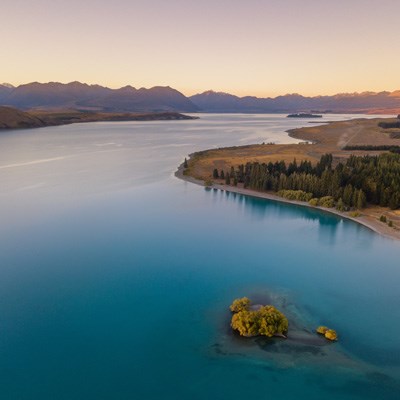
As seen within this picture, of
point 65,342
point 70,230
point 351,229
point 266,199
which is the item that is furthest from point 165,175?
point 65,342

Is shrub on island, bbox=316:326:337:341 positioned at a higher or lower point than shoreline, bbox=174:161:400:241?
higher

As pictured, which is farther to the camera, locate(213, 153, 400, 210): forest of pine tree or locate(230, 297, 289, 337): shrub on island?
locate(213, 153, 400, 210): forest of pine tree

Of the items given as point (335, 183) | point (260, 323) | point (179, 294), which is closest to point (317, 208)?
point (335, 183)

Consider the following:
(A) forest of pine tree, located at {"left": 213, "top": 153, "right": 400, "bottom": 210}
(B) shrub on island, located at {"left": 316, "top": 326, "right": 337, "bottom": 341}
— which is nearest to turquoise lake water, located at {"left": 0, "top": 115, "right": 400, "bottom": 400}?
(B) shrub on island, located at {"left": 316, "top": 326, "right": 337, "bottom": 341}

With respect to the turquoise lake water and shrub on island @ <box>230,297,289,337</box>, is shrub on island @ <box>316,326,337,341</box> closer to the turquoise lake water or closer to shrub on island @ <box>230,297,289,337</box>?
the turquoise lake water

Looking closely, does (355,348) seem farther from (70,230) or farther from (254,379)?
(70,230)

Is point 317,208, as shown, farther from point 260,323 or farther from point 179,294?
point 260,323
